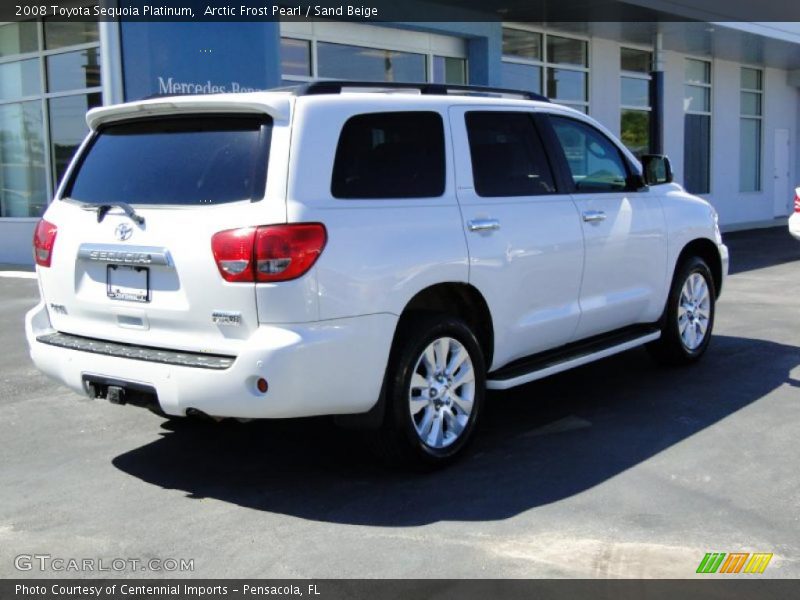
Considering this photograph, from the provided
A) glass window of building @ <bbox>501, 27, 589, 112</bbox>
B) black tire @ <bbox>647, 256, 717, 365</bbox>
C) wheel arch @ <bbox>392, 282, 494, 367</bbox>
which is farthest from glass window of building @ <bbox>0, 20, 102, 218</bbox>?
wheel arch @ <bbox>392, 282, 494, 367</bbox>

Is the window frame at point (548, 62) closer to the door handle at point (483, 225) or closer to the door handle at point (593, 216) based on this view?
the door handle at point (593, 216)

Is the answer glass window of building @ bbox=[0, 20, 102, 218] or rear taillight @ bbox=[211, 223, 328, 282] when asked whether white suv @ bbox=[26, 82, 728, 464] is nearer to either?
rear taillight @ bbox=[211, 223, 328, 282]

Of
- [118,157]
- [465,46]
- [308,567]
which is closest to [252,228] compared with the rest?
[118,157]

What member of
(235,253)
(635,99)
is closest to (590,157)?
(235,253)

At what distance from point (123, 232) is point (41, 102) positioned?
34.7ft

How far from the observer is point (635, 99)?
20.3m

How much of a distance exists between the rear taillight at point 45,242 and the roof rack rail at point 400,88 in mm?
1575

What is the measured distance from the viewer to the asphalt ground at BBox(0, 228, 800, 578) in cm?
406

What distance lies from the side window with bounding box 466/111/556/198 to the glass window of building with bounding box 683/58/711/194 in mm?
16913

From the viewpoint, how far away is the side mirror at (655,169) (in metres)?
6.84

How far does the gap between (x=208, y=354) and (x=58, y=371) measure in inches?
38.8

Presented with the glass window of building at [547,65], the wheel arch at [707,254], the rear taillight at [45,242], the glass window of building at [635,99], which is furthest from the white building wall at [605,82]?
the rear taillight at [45,242]

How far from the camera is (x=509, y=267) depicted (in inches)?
212

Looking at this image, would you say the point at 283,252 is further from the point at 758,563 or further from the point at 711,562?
the point at 758,563
